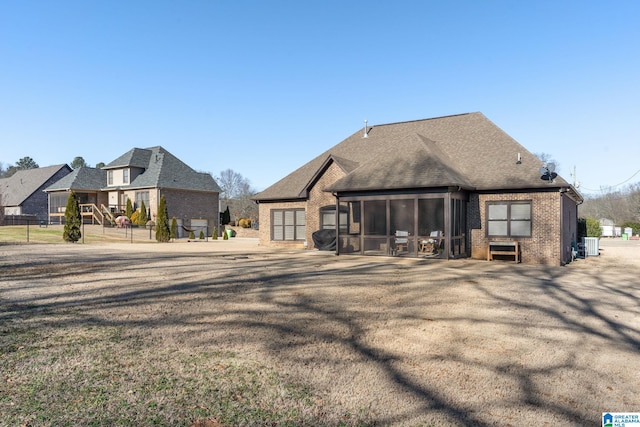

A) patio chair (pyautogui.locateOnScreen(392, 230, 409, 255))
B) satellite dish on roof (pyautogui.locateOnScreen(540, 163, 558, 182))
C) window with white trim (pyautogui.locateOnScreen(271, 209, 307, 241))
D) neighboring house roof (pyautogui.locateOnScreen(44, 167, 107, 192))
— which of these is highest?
neighboring house roof (pyautogui.locateOnScreen(44, 167, 107, 192))

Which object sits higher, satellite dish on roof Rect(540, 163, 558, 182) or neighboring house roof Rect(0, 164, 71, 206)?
neighboring house roof Rect(0, 164, 71, 206)

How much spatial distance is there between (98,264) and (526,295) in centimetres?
1213

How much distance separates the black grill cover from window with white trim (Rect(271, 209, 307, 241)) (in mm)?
1880

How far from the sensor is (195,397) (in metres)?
4.63

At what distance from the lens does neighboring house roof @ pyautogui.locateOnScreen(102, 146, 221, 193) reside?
4249 cm

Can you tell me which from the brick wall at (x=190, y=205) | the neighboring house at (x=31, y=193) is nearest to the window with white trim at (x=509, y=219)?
the brick wall at (x=190, y=205)

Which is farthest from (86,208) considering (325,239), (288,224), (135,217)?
(325,239)

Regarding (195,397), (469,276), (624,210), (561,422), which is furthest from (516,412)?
(624,210)

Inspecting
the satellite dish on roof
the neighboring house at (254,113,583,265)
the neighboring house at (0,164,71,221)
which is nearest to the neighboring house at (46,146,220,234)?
the neighboring house at (0,164,71,221)

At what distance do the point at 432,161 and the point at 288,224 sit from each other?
9.50 metres

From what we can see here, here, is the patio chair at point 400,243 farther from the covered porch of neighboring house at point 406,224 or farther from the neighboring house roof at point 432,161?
the neighboring house roof at point 432,161

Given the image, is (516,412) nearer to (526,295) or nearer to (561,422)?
(561,422)

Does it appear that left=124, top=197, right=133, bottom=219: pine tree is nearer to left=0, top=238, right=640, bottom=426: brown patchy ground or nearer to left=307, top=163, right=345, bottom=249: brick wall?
left=307, top=163, right=345, bottom=249: brick wall

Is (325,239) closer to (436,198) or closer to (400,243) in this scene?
(400,243)
